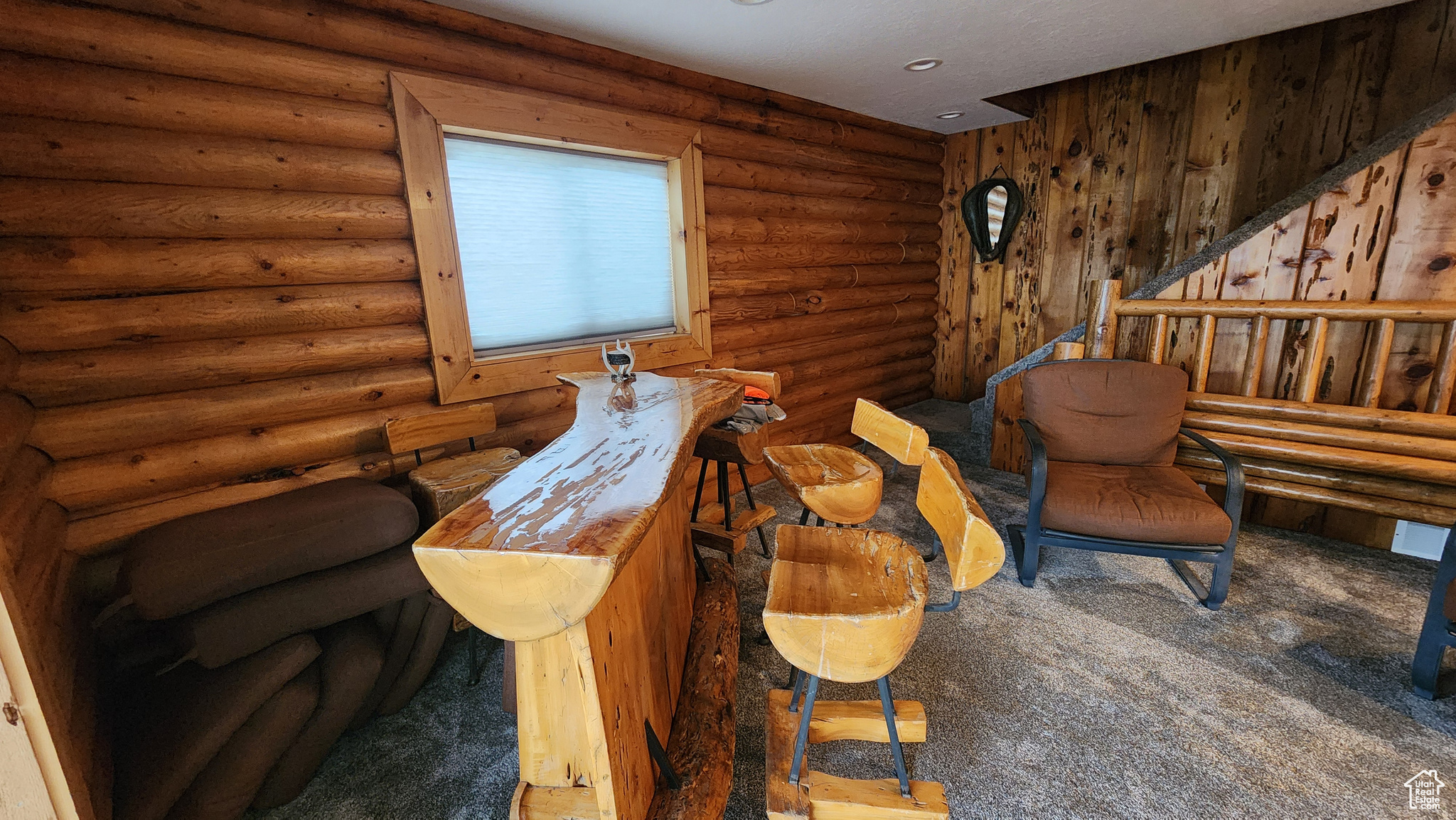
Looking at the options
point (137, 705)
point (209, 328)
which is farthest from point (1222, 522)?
point (209, 328)

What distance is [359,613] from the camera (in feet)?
6.37

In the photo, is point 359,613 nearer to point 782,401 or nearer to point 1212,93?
point 782,401

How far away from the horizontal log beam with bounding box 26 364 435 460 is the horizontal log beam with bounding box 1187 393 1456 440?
4348 mm

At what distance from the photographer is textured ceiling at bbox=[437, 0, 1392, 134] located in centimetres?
259

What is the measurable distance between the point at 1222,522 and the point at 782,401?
107 inches

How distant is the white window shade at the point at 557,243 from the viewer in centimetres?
281

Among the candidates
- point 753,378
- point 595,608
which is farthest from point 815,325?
point 595,608

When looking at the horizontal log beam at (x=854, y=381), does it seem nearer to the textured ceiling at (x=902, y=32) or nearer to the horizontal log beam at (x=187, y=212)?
the textured ceiling at (x=902, y=32)

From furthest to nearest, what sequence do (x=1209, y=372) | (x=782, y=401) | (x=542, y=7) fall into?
(x=782, y=401), (x=1209, y=372), (x=542, y=7)

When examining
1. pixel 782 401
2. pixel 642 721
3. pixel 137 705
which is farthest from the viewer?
pixel 782 401

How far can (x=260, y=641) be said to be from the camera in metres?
1.75

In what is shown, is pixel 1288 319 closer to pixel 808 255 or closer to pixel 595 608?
pixel 808 255

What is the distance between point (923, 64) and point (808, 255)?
57.1 inches

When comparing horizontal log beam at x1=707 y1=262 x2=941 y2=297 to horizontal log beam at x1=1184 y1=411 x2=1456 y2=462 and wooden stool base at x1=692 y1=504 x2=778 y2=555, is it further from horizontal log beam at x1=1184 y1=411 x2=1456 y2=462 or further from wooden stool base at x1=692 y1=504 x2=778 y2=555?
horizontal log beam at x1=1184 y1=411 x2=1456 y2=462
